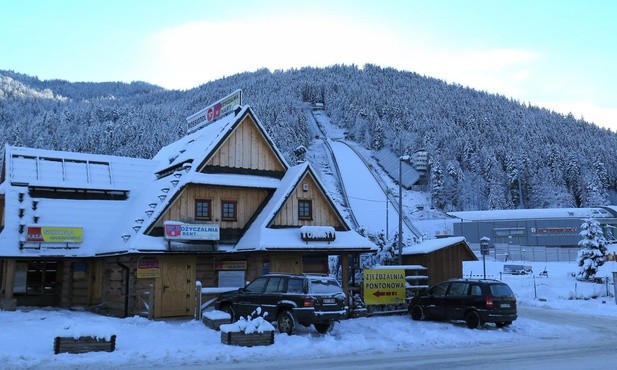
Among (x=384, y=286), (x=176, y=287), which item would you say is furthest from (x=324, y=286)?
(x=176, y=287)

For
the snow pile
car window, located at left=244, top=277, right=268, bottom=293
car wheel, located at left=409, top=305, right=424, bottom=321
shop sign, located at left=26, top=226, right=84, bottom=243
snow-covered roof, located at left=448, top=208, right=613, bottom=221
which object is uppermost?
snow-covered roof, located at left=448, top=208, right=613, bottom=221

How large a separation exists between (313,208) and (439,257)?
7.02 m

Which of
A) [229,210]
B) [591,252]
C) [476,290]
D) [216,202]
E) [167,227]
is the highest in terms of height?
[216,202]

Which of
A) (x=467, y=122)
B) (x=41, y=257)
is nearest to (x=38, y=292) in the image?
(x=41, y=257)

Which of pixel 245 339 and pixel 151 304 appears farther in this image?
pixel 151 304

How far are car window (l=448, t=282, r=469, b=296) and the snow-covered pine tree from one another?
81.8 feet

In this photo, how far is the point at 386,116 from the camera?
18138cm

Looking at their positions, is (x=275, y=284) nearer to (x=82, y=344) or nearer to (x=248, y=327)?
(x=248, y=327)

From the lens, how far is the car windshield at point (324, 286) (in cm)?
1853

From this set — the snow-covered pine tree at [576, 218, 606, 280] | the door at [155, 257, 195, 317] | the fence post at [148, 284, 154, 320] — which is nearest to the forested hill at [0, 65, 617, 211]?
the snow-covered pine tree at [576, 218, 606, 280]

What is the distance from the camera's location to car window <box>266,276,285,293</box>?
754 inches

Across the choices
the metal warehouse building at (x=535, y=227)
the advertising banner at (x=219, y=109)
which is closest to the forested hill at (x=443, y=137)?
the metal warehouse building at (x=535, y=227)

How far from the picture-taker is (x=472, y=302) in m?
A: 21.0

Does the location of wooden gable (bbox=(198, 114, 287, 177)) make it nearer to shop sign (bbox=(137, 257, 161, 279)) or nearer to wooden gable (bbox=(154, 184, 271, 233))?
wooden gable (bbox=(154, 184, 271, 233))
